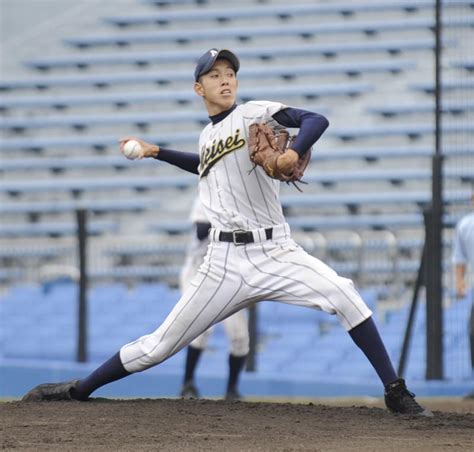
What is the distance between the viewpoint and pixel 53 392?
656 cm

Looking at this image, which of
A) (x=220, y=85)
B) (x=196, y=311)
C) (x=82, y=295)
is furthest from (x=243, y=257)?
(x=82, y=295)

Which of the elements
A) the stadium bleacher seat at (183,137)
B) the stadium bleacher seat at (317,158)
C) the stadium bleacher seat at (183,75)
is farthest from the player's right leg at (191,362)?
the stadium bleacher seat at (183,75)

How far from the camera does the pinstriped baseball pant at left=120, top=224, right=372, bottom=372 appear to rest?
5.82 meters

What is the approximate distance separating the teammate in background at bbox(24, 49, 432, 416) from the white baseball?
4 cm

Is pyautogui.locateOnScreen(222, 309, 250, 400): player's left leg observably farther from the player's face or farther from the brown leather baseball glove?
the brown leather baseball glove

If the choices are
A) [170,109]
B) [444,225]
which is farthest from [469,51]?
[444,225]

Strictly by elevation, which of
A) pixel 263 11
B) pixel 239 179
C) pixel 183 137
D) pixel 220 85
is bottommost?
pixel 239 179

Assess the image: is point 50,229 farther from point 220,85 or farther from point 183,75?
point 220,85

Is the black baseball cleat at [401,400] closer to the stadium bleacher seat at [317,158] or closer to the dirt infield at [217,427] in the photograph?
the dirt infield at [217,427]

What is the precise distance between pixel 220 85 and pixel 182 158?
1.58 feet

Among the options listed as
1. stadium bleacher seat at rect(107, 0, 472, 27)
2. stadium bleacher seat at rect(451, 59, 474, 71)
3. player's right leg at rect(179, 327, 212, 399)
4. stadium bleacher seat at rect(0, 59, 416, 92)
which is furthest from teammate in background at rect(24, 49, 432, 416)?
stadium bleacher seat at rect(107, 0, 472, 27)

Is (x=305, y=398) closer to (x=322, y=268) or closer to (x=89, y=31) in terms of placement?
(x=322, y=268)

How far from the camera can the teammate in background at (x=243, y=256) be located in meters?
5.85

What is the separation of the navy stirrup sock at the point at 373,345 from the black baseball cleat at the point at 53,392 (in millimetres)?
1544
